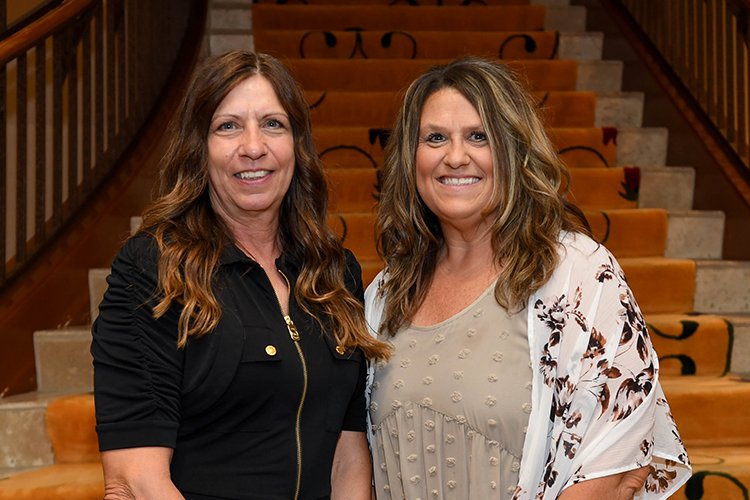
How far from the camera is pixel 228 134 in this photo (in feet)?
5.68

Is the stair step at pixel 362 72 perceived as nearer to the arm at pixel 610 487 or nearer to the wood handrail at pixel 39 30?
the wood handrail at pixel 39 30

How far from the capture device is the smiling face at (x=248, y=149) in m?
1.72

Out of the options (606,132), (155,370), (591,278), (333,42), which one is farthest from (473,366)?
(333,42)

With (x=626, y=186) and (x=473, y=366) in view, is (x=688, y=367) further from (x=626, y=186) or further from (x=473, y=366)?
(x=473, y=366)

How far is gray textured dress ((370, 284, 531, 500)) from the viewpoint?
1728 mm

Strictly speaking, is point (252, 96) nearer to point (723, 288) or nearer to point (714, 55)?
point (723, 288)

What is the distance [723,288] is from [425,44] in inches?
82.5

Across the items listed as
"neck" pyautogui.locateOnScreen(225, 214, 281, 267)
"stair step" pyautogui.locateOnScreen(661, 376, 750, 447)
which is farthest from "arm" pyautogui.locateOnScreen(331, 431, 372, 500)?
"stair step" pyautogui.locateOnScreen(661, 376, 750, 447)

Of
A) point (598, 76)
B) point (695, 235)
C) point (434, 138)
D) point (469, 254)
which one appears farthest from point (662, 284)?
point (434, 138)

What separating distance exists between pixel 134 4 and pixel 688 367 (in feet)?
8.66

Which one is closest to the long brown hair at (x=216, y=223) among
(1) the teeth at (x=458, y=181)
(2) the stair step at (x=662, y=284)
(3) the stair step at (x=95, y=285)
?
(1) the teeth at (x=458, y=181)

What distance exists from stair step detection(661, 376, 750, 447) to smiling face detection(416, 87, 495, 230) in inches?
55.4

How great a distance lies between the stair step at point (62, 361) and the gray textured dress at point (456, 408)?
154cm

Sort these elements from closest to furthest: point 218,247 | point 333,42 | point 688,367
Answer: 1. point 218,247
2. point 688,367
3. point 333,42
